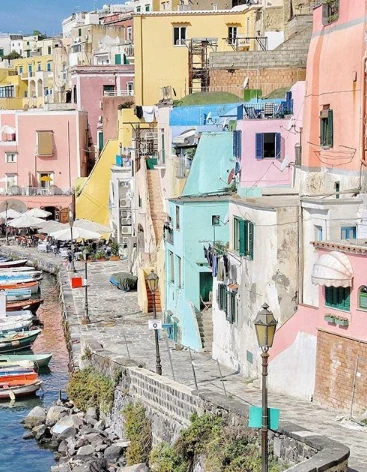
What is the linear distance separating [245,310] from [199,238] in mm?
6130

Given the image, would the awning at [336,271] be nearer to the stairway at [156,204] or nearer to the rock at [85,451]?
the rock at [85,451]

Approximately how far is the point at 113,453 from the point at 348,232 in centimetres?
795

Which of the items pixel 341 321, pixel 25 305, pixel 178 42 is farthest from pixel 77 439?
pixel 178 42

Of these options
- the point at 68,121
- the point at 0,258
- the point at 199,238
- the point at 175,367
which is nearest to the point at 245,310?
the point at 175,367

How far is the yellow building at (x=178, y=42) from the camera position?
56625 mm

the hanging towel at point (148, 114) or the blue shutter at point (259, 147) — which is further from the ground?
the hanging towel at point (148, 114)

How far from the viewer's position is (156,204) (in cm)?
4594

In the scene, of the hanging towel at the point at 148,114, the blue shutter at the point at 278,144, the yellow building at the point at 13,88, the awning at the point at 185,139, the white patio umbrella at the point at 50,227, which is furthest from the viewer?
the yellow building at the point at 13,88

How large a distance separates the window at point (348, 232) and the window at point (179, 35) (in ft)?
114

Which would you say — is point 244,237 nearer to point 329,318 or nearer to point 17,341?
point 329,318

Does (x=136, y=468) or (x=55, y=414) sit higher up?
(x=136, y=468)

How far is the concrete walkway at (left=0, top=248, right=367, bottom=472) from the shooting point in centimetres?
2045

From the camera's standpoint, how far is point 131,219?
57.6 metres

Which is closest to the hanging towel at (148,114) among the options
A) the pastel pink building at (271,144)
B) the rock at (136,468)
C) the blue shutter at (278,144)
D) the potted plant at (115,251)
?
the potted plant at (115,251)
